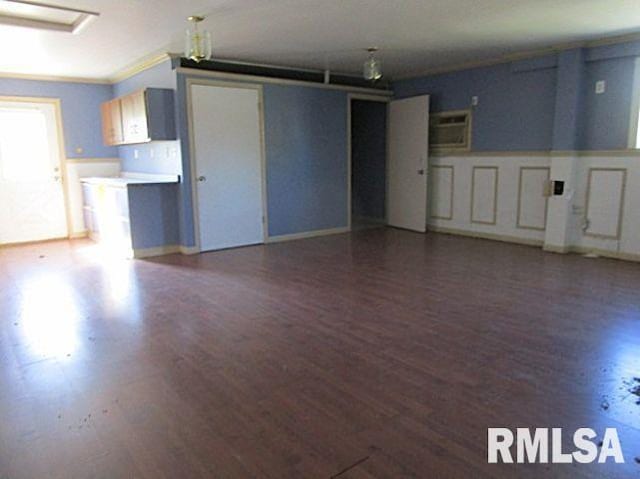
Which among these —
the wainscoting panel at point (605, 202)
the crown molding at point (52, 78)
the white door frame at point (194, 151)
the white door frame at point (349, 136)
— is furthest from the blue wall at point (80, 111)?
the wainscoting panel at point (605, 202)

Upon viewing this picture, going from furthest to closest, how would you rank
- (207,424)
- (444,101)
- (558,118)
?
(444,101), (558,118), (207,424)

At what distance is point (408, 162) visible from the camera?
7.21m

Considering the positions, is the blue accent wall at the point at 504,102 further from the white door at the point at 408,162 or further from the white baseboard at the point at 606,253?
the white baseboard at the point at 606,253

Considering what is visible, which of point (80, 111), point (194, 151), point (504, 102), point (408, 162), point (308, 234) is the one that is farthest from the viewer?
point (408, 162)

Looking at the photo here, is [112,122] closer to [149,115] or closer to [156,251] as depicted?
[149,115]

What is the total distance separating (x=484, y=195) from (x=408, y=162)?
1321mm

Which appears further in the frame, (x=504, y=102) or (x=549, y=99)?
(x=504, y=102)

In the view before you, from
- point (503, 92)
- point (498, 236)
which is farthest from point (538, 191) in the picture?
A: point (503, 92)

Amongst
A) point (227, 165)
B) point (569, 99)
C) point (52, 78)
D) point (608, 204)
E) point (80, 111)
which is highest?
point (52, 78)

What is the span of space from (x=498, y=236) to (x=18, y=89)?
7016mm

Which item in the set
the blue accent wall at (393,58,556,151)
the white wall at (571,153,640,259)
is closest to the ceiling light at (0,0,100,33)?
the blue accent wall at (393,58,556,151)

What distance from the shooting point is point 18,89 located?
6465mm

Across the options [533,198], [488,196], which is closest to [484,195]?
[488,196]

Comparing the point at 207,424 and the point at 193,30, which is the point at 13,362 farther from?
the point at 193,30
